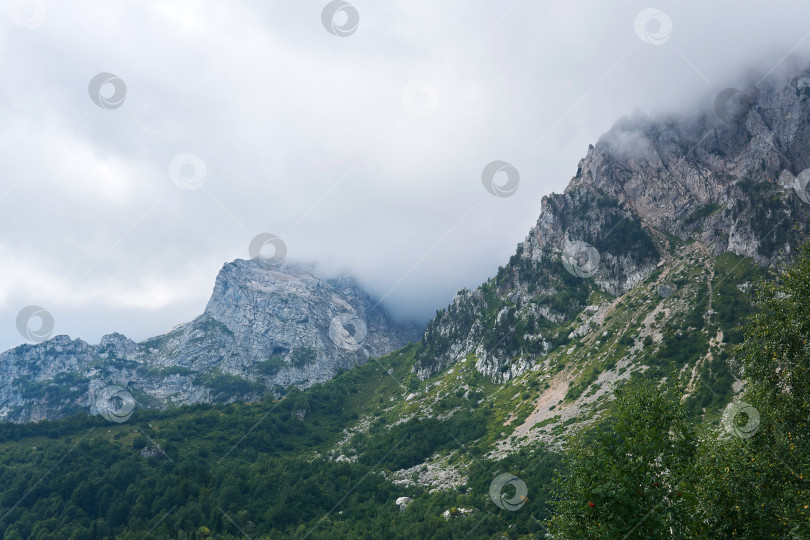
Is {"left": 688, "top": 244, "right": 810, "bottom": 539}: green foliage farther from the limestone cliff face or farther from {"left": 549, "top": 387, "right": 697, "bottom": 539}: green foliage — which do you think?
the limestone cliff face

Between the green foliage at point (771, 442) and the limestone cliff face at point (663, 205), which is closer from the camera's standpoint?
the green foliage at point (771, 442)

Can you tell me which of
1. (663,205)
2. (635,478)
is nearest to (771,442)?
(635,478)

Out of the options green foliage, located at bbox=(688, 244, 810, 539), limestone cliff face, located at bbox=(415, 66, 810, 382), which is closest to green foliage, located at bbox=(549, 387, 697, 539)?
green foliage, located at bbox=(688, 244, 810, 539)

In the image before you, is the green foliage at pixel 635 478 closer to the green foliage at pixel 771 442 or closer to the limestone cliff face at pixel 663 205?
the green foliage at pixel 771 442

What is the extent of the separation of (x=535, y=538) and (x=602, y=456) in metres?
55.6

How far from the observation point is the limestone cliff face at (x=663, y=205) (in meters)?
134

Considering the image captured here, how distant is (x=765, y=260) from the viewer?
394ft

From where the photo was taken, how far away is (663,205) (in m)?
169

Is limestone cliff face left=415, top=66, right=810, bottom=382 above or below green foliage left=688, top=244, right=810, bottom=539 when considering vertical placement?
above

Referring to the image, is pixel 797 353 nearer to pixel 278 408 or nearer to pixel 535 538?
pixel 535 538

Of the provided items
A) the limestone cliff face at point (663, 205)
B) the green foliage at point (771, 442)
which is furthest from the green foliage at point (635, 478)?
the limestone cliff face at point (663, 205)

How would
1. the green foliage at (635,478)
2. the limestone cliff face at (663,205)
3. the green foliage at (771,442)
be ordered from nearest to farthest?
the green foliage at (635,478), the green foliage at (771,442), the limestone cliff face at (663,205)

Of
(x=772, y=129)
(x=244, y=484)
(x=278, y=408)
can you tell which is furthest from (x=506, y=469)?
(x=772, y=129)

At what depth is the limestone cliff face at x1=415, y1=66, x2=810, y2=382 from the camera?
5281 inches
